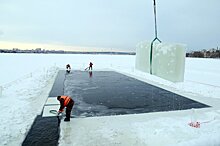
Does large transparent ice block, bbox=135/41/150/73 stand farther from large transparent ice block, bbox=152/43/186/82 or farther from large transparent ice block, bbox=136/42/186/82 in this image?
large transparent ice block, bbox=152/43/186/82

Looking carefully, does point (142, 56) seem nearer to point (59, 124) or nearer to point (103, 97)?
point (59, 124)

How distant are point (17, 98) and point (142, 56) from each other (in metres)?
6.15

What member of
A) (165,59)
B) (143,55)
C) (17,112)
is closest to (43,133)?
(17,112)

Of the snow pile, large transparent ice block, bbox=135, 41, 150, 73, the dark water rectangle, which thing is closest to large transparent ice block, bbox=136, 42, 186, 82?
large transparent ice block, bbox=135, 41, 150, 73

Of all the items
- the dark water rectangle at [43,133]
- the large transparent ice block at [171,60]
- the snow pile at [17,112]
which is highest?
the large transparent ice block at [171,60]

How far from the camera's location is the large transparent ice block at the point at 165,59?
2.37 m

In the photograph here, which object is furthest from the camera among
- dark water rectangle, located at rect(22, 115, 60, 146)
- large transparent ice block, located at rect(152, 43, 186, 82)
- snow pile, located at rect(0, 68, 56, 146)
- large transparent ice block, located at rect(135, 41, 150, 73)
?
snow pile, located at rect(0, 68, 56, 146)

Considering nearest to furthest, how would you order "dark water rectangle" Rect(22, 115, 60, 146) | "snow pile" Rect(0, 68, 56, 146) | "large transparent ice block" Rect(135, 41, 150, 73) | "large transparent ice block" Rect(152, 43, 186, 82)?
"large transparent ice block" Rect(152, 43, 186, 82), "large transparent ice block" Rect(135, 41, 150, 73), "dark water rectangle" Rect(22, 115, 60, 146), "snow pile" Rect(0, 68, 56, 146)

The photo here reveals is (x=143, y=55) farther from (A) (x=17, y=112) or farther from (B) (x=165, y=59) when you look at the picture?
(A) (x=17, y=112)

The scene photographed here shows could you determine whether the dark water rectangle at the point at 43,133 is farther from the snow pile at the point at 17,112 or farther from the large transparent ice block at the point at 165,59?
the large transparent ice block at the point at 165,59

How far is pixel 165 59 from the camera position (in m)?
2.50

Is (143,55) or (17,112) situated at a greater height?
(143,55)

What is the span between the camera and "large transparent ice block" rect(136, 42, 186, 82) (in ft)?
7.79

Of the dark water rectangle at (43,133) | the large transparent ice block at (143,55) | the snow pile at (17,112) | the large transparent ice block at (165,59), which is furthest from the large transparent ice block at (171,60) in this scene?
the snow pile at (17,112)
